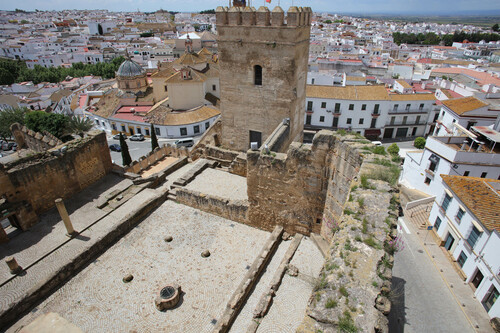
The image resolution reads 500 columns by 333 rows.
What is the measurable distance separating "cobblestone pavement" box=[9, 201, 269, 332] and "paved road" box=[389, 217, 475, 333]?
673 cm

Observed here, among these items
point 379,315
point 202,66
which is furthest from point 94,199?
point 202,66

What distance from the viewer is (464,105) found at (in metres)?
24.8

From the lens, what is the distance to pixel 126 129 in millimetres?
35219

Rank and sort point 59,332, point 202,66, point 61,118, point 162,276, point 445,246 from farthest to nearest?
1. point 202,66
2. point 61,118
3. point 445,246
4. point 162,276
5. point 59,332

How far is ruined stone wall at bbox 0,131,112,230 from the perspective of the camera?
11.5 meters

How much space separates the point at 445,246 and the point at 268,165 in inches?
495

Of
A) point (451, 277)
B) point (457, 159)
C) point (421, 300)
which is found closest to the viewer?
point (421, 300)

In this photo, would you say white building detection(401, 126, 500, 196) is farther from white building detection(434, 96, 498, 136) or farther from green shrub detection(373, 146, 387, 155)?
green shrub detection(373, 146, 387, 155)

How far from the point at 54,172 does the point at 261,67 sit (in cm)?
1035

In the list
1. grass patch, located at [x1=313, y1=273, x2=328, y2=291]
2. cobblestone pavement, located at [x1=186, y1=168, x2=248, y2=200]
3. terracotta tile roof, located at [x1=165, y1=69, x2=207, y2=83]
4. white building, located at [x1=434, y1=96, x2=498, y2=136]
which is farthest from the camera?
terracotta tile roof, located at [x1=165, y1=69, x2=207, y2=83]

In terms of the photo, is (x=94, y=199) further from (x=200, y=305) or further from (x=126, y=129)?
(x=126, y=129)

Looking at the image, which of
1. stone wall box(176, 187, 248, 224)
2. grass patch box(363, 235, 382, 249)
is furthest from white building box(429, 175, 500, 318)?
stone wall box(176, 187, 248, 224)

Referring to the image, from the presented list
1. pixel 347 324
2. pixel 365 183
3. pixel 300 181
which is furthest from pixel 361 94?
pixel 347 324

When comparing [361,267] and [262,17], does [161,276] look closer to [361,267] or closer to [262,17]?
[361,267]
